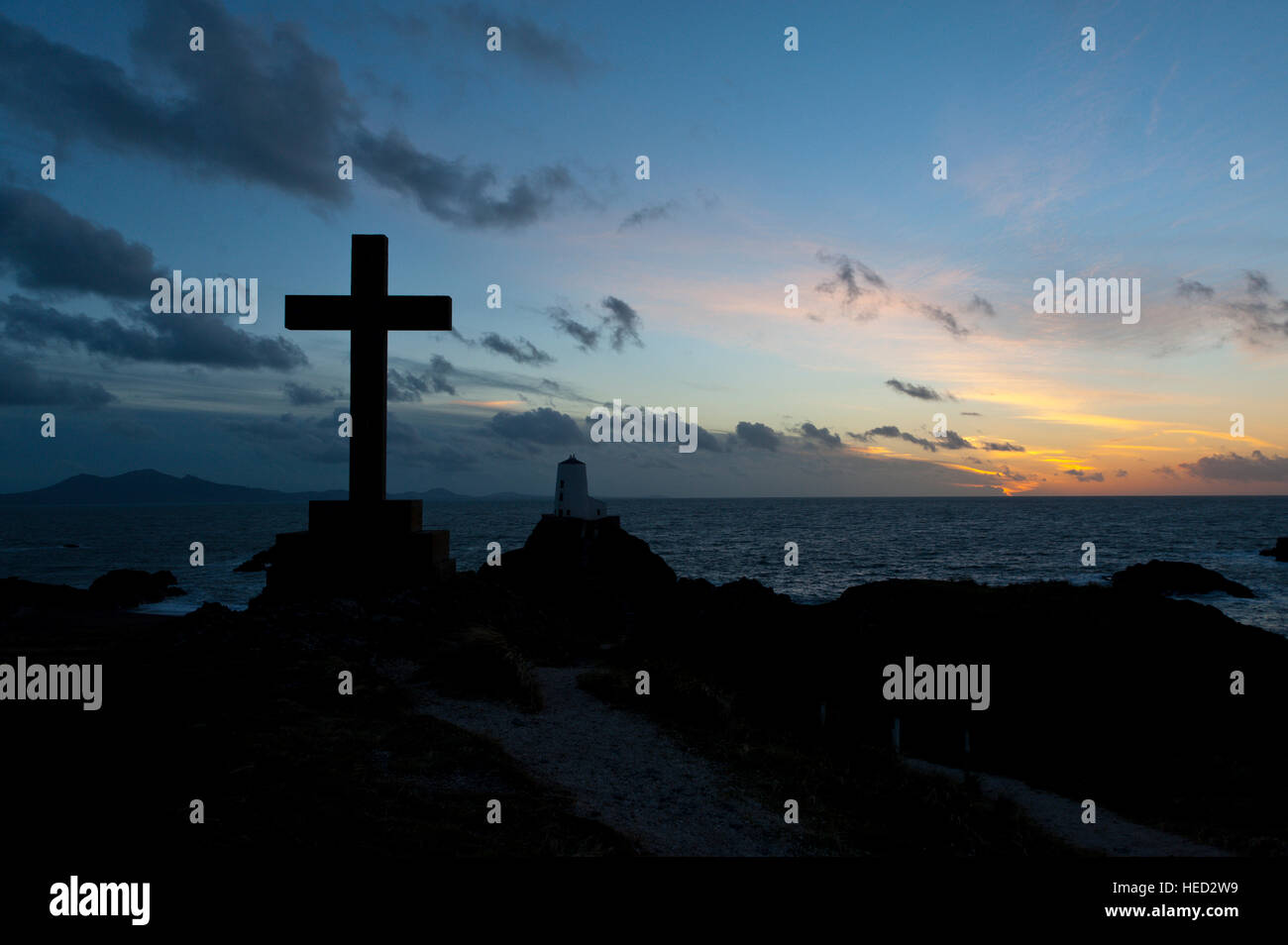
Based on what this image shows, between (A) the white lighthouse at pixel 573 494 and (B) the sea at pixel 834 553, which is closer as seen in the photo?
(A) the white lighthouse at pixel 573 494

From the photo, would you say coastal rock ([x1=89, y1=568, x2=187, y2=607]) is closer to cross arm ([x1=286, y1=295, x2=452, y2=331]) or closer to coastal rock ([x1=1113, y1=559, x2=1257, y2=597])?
cross arm ([x1=286, y1=295, x2=452, y2=331])

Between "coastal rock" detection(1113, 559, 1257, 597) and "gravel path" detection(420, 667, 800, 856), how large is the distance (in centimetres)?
4523

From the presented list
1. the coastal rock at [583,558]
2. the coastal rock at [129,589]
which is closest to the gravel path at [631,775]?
the coastal rock at [583,558]

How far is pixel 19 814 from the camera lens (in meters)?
5.54

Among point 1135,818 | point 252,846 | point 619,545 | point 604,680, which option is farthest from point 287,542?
point 619,545

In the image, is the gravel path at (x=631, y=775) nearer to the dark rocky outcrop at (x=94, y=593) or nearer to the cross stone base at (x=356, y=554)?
the cross stone base at (x=356, y=554)

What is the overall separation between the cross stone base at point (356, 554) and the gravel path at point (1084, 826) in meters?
10.4

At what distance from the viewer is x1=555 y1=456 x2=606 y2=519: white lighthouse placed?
141 feet

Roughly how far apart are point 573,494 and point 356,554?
28.8 metres

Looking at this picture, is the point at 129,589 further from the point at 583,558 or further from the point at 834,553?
the point at 834,553

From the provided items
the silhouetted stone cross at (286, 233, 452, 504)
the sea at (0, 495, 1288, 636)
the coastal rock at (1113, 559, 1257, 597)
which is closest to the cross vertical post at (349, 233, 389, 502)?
the silhouetted stone cross at (286, 233, 452, 504)

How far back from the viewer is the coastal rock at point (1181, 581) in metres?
45.0

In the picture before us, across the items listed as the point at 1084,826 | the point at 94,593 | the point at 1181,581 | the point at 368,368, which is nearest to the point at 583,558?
the point at 94,593
